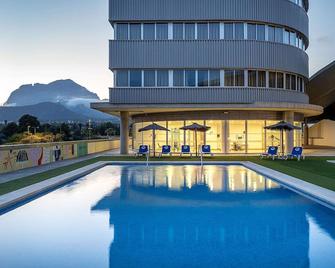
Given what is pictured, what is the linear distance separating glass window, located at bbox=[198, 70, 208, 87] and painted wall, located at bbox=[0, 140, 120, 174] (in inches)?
382

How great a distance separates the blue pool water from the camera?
5.97 metres

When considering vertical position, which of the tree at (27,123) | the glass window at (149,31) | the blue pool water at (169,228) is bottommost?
the blue pool water at (169,228)

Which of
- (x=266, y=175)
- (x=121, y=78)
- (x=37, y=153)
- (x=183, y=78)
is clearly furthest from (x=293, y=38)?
(x=37, y=153)

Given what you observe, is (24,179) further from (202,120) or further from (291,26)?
(291,26)

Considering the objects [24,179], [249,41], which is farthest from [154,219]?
[249,41]

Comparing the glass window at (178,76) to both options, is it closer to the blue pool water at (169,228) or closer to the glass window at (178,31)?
the glass window at (178,31)

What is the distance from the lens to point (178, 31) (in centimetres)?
2772

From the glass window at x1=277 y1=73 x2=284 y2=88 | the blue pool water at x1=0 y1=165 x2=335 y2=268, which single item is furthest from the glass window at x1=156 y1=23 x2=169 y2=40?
the blue pool water at x1=0 y1=165 x2=335 y2=268

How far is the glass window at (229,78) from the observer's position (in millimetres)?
27562

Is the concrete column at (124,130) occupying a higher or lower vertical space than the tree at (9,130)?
lower

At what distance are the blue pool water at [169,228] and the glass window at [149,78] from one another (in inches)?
596

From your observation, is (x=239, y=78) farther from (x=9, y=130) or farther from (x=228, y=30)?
(x=9, y=130)

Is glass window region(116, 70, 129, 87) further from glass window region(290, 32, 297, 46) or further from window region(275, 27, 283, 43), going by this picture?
glass window region(290, 32, 297, 46)

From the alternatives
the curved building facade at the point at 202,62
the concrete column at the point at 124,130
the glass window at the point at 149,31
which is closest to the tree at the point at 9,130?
the concrete column at the point at 124,130
